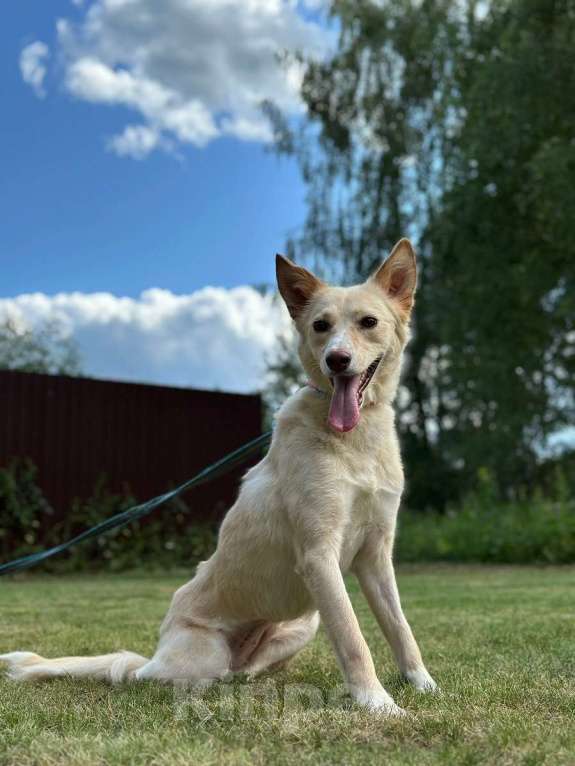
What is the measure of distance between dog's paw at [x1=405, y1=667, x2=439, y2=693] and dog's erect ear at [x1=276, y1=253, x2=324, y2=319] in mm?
1312

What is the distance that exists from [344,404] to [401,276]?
1.81 ft

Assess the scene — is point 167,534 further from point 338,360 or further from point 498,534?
point 338,360

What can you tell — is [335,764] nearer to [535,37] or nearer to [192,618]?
[192,618]

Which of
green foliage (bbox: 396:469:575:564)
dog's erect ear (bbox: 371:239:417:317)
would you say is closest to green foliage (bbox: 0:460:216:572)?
green foliage (bbox: 396:469:575:564)

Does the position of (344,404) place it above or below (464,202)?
below

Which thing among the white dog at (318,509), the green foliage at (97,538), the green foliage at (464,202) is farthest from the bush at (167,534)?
the white dog at (318,509)

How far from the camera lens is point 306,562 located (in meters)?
→ 2.65

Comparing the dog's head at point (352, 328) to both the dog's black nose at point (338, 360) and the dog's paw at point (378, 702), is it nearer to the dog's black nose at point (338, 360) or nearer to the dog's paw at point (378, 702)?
the dog's black nose at point (338, 360)

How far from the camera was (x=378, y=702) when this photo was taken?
2439 mm

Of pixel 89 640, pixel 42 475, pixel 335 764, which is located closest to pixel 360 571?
pixel 335 764

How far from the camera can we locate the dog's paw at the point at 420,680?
111 inches

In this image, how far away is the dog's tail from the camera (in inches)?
121

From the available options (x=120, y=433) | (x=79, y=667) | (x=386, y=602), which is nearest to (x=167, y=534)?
(x=120, y=433)

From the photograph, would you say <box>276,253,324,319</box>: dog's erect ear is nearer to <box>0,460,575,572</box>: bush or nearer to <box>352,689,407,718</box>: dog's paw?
<box>352,689,407,718</box>: dog's paw
